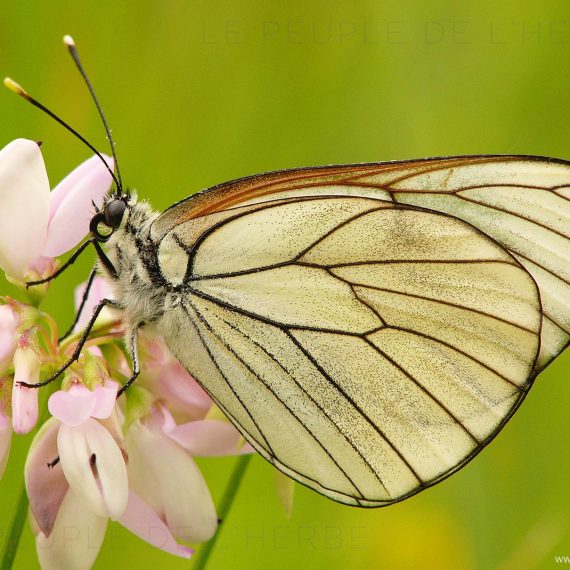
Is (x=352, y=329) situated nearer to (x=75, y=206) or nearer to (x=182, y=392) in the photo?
(x=182, y=392)

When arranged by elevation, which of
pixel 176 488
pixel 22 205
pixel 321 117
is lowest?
pixel 176 488

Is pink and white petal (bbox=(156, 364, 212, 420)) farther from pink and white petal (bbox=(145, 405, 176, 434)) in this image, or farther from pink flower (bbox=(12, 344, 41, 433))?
pink flower (bbox=(12, 344, 41, 433))

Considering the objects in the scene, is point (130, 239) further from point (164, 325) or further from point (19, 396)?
point (19, 396)

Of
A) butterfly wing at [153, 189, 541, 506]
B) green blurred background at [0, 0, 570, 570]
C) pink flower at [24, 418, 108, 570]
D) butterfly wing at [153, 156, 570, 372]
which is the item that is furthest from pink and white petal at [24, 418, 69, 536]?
green blurred background at [0, 0, 570, 570]

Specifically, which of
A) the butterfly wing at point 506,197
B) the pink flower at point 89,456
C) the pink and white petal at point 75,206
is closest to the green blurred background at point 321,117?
the butterfly wing at point 506,197

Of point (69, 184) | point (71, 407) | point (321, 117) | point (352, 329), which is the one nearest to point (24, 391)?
point (71, 407)
